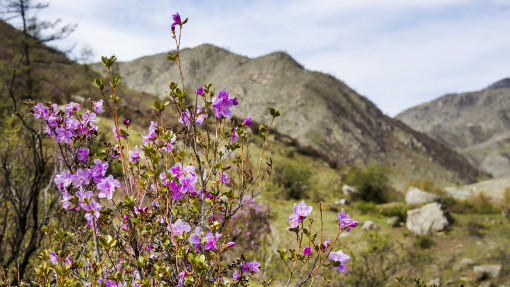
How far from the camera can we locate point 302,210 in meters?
1.36

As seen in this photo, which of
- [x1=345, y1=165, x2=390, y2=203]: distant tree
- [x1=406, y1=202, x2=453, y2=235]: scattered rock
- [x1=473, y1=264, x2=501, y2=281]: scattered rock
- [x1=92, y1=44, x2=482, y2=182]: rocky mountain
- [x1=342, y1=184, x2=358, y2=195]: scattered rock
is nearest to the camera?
[x1=473, y1=264, x2=501, y2=281]: scattered rock

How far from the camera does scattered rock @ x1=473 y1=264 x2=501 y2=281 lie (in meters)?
6.03

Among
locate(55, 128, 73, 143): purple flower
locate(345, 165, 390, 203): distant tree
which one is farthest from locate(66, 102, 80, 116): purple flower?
locate(345, 165, 390, 203): distant tree

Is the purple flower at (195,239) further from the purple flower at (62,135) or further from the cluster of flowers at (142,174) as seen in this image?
the purple flower at (62,135)

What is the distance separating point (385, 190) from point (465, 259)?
7.93m

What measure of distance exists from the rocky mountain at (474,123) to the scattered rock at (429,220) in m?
114

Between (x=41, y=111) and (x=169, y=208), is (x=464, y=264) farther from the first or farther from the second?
(x=41, y=111)

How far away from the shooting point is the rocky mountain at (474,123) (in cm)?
10962

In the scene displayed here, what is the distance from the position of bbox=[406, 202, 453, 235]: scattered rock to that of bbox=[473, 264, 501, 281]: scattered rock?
2.24 meters

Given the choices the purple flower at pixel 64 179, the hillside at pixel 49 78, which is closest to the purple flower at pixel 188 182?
the purple flower at pixel 64 179

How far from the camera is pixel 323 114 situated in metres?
41.9

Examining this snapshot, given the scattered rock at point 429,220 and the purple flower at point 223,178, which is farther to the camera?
the scattered rock at point 429,220

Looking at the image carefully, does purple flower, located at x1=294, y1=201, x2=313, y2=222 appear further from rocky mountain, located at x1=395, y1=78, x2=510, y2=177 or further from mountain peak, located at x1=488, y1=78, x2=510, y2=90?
mountain peak, located at x1=488, y1=78, x2=510, y2=90

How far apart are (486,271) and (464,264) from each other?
497mm
